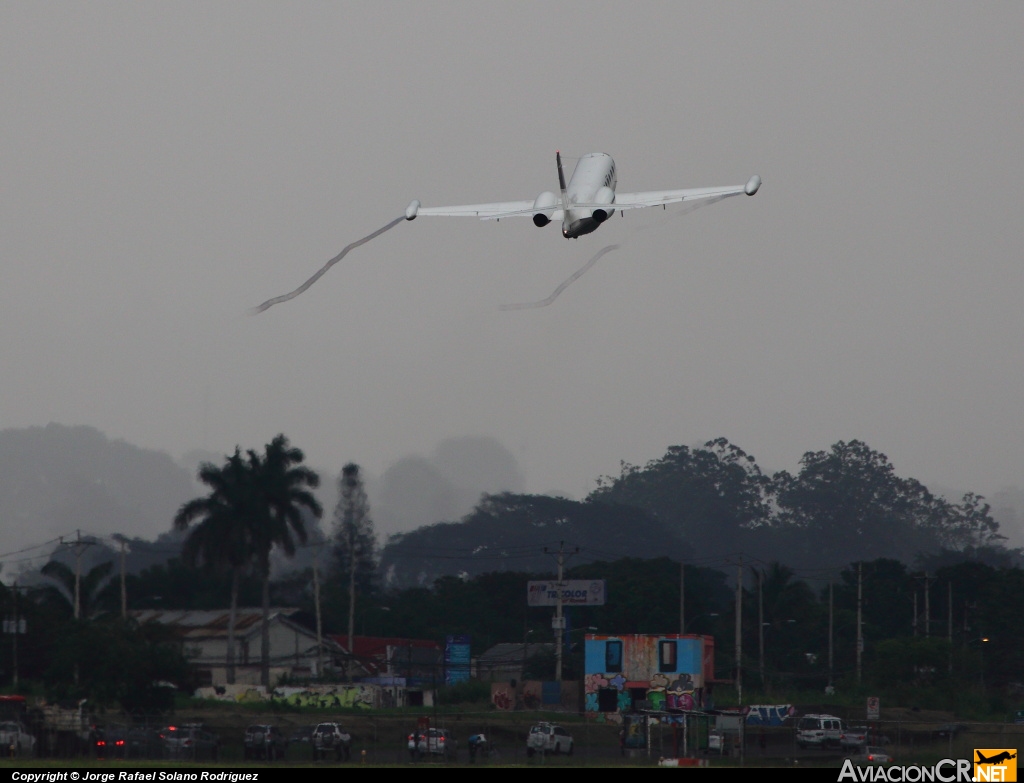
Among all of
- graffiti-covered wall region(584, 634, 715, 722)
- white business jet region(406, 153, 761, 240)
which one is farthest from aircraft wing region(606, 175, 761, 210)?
graffiti-covered wall region(584, 634, 715, 722)

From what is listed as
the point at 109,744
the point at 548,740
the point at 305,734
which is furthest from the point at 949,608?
the point at 109,744

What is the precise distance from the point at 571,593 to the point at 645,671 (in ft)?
116

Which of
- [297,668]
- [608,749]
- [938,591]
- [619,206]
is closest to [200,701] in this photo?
[297,668]

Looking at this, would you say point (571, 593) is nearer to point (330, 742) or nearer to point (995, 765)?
point (330, 742)

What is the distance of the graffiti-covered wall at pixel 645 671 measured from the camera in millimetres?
118062

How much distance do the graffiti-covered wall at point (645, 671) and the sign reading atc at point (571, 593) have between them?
101 ft

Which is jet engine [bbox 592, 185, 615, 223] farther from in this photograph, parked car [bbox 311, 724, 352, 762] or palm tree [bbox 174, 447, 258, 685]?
palm tree [bbox 174, 447, 258, 685]

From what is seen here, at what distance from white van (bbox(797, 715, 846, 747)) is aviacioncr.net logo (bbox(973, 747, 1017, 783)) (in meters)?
24.5

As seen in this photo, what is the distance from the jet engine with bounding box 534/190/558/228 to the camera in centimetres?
5716

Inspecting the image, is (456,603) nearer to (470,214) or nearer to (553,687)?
(553,687)

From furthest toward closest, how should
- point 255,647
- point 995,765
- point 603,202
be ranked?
point 255,647 → point 603,202 → point 995,765

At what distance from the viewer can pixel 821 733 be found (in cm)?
8306

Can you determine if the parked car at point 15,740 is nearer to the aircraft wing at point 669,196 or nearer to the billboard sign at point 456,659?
the aircraft wing at point 669,196

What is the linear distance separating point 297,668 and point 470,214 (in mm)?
93743
